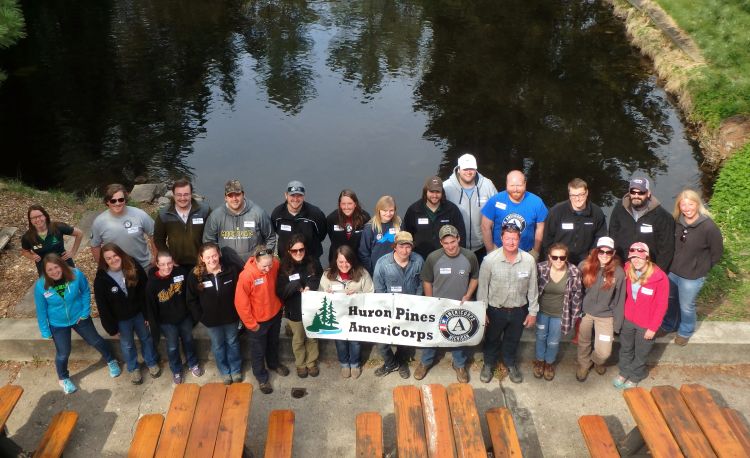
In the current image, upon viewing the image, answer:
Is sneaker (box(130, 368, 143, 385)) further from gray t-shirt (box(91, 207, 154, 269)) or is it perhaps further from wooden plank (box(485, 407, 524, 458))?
wooden plank (box(485, 407, 524, 458))

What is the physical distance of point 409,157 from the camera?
14.0 metres

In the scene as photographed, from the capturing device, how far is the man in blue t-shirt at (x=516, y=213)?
705 cm

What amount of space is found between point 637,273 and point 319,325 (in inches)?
131

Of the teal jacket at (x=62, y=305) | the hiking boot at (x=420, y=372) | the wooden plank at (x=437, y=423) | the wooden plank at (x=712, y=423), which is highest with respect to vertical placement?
the wooden plank at (x=712, y=423)

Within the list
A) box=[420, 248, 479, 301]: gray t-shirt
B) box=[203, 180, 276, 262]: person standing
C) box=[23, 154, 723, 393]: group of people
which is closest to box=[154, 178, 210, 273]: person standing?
box=[23, 154, 723, 393]: group of people

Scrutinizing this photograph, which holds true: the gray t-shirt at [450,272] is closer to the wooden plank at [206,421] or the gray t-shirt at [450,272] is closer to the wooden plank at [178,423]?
the wooden plank at [206,421]

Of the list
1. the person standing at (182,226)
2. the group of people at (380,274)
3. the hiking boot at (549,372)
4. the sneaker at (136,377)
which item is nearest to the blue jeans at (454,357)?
the group of people at (380,274)

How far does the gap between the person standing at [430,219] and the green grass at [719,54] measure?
9.54 metres

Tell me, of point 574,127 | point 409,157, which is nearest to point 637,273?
point 409,157

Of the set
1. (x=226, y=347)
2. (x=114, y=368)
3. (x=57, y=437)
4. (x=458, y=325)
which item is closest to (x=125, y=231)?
(x=114, y=368)

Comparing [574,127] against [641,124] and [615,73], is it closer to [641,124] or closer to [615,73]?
[641,124]

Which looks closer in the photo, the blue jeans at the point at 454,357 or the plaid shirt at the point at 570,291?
the plaid shirt at the point at 570,291

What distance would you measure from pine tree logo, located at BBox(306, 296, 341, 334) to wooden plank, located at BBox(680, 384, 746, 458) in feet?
11.2

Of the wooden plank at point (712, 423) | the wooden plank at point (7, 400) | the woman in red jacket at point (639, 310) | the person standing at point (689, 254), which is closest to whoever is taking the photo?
the wooden plank at point (712, 423)
